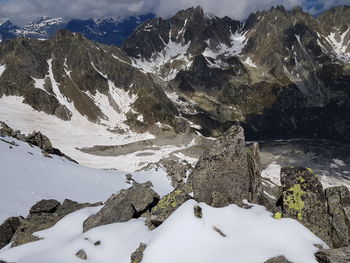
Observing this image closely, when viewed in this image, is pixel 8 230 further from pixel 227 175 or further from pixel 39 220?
pixel 227 175

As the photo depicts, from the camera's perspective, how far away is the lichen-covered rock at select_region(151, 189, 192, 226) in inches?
706

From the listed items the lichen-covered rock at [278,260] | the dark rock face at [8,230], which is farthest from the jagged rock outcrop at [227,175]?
the dark rock face at [8,230]

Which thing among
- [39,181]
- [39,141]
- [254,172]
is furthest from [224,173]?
[39,141]

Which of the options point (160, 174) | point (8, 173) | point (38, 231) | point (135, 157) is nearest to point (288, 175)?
point (38, 231)

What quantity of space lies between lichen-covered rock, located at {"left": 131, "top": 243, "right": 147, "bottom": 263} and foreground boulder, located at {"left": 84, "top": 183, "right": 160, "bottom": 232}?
499cm

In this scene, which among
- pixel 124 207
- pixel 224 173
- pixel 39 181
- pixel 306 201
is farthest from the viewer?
pixel 39 181

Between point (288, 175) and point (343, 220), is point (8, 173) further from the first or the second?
point (343, 220)

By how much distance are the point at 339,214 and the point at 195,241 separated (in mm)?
6683

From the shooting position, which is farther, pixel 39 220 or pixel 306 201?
pixel 39 220

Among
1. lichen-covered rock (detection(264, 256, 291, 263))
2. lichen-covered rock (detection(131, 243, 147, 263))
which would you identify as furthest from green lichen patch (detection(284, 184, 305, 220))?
lichen-covered rock (detection(131, 243, 147, 263))

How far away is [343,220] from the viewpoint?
16.5 meters

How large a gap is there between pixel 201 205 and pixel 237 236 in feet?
7.95

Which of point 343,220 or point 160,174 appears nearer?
point 343,220

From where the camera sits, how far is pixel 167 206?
18.6 metres
